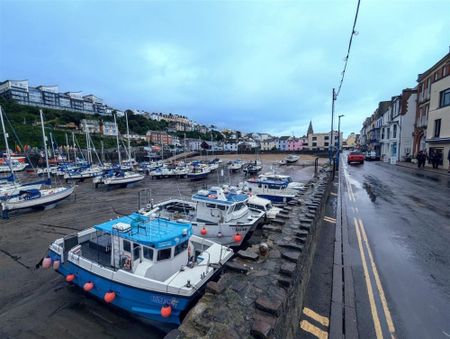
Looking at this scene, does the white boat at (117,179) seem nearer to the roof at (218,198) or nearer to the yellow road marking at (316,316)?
the roof at (218,198)

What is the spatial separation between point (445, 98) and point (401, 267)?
108 ft

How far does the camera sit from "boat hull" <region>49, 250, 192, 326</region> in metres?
6.16

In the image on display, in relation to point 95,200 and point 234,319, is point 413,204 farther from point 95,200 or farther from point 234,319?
point 95,200

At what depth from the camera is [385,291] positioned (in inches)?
210

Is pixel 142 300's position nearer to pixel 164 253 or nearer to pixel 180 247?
pixel 164 253

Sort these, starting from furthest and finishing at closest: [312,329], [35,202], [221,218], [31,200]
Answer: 1. [35,202]
2. [31,200]
3. [221,218]
4. [312,329]

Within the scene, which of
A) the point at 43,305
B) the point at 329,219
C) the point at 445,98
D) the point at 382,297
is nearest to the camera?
→ the point at 382,297

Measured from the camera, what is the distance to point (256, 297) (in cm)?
357

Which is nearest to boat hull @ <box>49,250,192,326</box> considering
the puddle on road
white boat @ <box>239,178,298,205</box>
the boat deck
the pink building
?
the boat deck

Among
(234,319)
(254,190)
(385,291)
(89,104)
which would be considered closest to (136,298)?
(234,319)

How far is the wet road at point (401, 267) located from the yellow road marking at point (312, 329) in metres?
0.71

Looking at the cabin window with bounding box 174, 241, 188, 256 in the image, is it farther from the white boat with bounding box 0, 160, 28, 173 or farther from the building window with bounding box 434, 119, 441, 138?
the white boat with bounding box 0, 160, 28, 173

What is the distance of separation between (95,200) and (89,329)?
64.4 ft

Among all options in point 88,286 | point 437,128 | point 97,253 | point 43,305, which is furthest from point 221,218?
point 437,128
